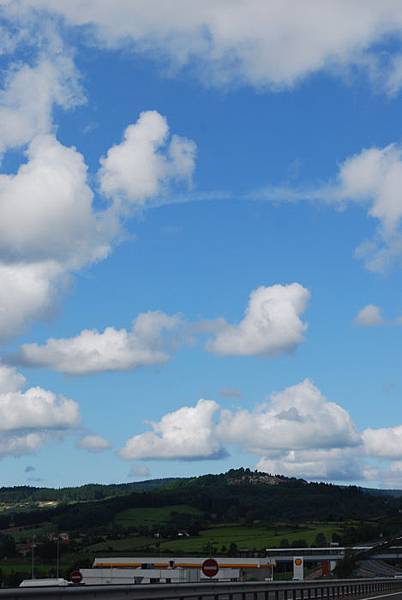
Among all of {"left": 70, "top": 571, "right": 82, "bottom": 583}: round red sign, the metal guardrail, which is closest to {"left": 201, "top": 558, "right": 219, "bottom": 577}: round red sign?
the metal guardrail

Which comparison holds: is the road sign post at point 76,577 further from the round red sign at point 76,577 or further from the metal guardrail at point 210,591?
the metal guardrail at point 210,591

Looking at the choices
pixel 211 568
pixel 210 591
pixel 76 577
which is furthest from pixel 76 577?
pixel 210 591

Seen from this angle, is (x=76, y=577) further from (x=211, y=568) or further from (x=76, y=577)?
(x=211, y=568)

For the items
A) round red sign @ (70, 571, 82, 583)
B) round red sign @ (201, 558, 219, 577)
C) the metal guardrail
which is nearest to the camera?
the metal guardrail

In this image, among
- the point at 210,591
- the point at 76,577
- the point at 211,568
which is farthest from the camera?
the point at 76,577

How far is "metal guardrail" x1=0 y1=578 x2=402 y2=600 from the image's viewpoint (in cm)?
2295

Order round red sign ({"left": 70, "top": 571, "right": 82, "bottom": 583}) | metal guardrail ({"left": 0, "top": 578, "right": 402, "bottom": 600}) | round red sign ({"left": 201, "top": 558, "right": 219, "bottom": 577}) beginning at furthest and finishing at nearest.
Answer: round red sign ({"left": 70, "top": 571, "right": 82, "bottom": 583}) → round red sign ({"left": 201, "top": 558, "right": 219, "bottom": 577}) → metal guardrail ({"left": 0, "top": 578, "right": 402, "bottom": 600})

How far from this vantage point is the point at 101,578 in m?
90.6

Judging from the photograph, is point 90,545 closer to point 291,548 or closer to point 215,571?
point 291,548

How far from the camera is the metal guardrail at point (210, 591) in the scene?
23.0 metres

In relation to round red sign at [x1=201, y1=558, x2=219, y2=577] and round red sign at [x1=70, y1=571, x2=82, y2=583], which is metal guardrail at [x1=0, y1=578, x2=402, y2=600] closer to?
round red sign at [x1=201, y1=558, x2=219, y2=577]

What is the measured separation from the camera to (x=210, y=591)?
34719 millimetres

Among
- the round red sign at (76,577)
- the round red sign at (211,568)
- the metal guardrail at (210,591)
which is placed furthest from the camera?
the round red sign at (76,577)

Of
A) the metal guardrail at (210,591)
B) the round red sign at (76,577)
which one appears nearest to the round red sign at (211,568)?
the metal guardrail at (210,591)
